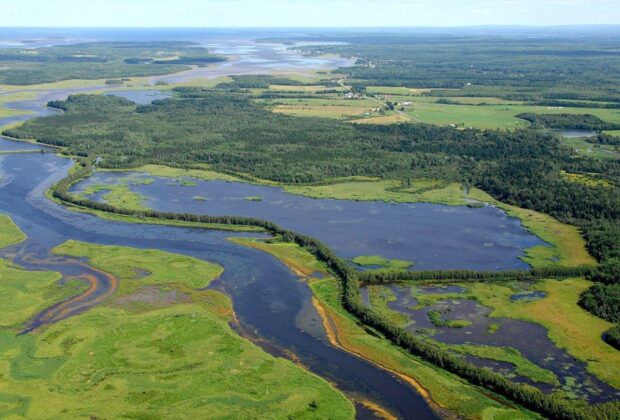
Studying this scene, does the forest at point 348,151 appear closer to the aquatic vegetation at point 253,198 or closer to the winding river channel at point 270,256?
the winding river channel at point 270,256

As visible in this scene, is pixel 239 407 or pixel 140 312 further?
pixel 140 312

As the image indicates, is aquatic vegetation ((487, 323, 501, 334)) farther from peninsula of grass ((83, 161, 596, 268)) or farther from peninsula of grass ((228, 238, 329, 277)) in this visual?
peninsula of grass ((228, 238, 329, 277))

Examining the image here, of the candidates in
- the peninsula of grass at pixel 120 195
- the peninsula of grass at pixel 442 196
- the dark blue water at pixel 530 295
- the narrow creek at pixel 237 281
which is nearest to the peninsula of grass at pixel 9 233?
the narrow creek at pixel 237 281

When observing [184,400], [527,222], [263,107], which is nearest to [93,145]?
Result: [263,107]

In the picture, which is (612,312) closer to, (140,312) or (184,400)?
(184,400)

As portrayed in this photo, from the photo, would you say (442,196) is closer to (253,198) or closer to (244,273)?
(253,198)

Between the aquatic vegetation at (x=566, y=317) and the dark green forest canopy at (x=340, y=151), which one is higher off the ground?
the dark green forest canopy at (x=340, y=151)
